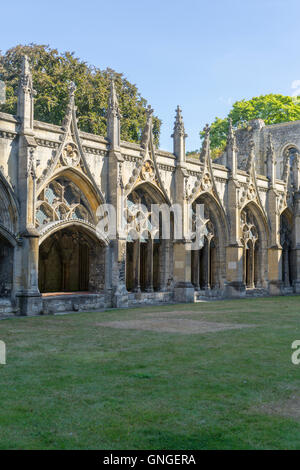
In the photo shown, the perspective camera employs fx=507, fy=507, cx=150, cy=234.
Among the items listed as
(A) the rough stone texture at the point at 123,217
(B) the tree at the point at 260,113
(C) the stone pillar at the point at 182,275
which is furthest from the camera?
(B) the tree at the point at 260,113

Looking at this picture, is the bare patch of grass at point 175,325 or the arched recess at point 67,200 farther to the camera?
the arched recess at point 67,200

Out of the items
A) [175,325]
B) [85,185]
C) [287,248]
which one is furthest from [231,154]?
[175,325]

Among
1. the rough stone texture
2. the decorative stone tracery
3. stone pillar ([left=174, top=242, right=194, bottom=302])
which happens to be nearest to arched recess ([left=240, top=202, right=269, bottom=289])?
the rough stone texture

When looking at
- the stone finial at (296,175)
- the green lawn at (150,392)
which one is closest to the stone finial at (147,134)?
the green lawn at (150,392)

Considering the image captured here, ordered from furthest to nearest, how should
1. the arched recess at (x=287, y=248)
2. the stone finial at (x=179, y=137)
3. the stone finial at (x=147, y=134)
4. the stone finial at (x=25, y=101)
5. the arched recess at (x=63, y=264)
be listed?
the arched recess at (x=287, y=248) < the stone finial at (x=179, y=137) < the stone finial at (x=147, y=134) < the arched recess at (x=63, y=264) < the stone finial at (x=25, y=101)

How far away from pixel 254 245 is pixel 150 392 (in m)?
22.3

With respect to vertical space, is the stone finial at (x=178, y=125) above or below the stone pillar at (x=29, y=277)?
above

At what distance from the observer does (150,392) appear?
579 centimetres

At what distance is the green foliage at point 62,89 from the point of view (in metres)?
31.7

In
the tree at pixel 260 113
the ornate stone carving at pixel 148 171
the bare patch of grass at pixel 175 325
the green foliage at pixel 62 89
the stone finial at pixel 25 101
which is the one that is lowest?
the bare patch of grass at pixel 175 325

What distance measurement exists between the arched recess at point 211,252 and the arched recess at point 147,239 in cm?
213

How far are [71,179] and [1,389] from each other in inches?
487

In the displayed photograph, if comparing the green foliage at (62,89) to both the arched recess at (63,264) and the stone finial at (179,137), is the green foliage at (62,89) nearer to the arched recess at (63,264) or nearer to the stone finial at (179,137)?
the stone finial at (179,137)
